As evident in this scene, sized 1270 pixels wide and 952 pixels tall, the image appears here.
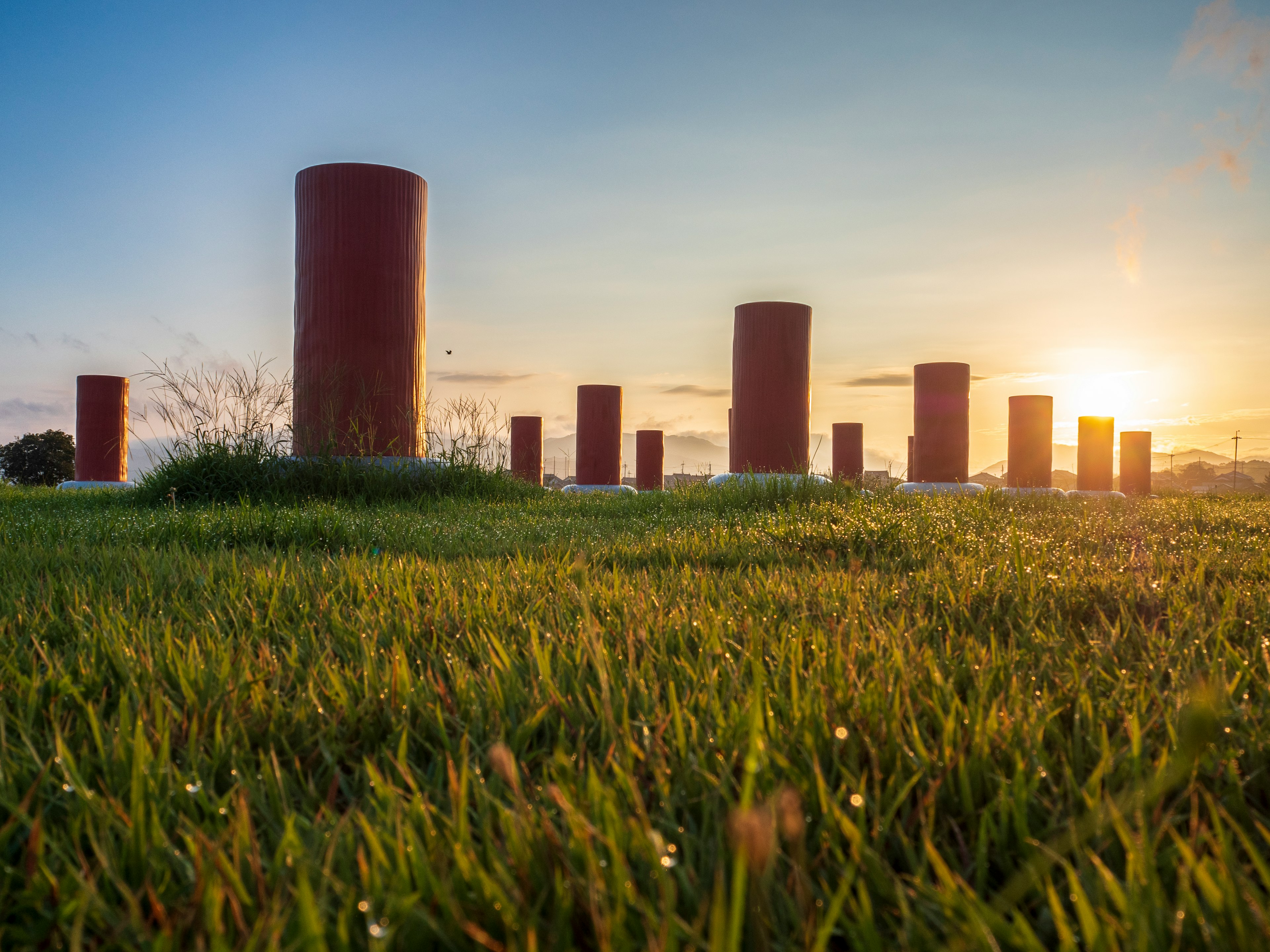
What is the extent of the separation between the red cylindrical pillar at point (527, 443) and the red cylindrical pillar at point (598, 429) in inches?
89.3

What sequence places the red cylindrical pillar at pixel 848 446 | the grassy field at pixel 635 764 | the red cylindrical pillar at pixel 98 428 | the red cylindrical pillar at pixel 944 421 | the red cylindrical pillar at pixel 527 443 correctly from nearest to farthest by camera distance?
the grassy field at pixel 635 764
the red cylindrical pillar at pixel 944 421
the red cylindrical pillar at pixel 98 428
the red cylindrical pillar at pixel 527 443
the red cylindrical pillar at pixel 848 446

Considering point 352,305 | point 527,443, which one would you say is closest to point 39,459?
point 527,443

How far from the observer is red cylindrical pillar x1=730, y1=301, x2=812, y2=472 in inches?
380

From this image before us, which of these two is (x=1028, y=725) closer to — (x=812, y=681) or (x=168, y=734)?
(x=812, y=681)

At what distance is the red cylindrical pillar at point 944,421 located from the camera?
39.5 ft

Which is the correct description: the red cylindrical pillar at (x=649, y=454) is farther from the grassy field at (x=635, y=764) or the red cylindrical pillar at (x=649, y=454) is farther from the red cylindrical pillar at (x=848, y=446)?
the grassy field at (x=635, y=764)

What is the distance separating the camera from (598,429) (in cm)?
1516

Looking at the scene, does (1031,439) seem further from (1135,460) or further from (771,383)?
(771,383)

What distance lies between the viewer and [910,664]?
1743 millimetres

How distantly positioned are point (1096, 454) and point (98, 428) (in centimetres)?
1995

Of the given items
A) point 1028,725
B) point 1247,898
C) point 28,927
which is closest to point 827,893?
point 1247,898

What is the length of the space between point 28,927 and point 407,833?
1.53 feet

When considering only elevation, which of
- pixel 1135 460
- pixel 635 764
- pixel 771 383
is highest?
pixel 771 383

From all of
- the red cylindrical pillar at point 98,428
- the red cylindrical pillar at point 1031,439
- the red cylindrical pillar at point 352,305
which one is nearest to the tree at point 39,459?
the red cylindrical pillar at point 98,428
